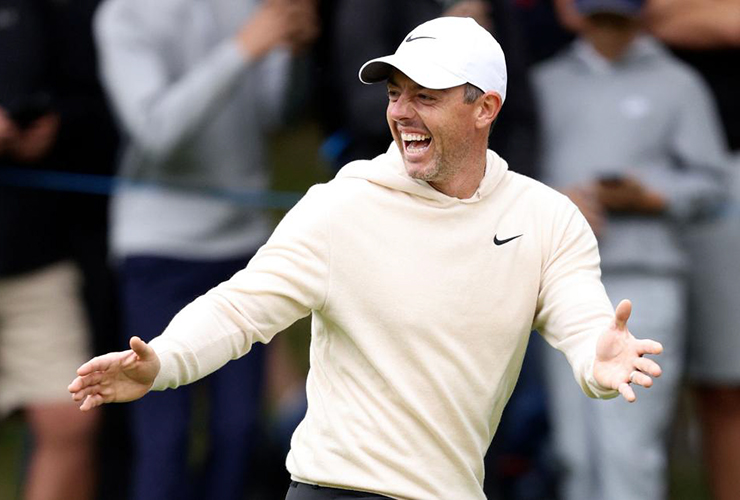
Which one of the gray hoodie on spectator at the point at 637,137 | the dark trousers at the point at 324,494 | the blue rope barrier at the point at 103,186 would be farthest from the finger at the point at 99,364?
the gray hoodie on spectator at the point at 637,137

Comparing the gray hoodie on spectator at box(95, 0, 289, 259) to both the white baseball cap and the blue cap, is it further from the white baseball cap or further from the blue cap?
the white baseball cap

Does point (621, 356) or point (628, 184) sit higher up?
point (621, 356)

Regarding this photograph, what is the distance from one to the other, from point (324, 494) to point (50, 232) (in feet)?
8.01

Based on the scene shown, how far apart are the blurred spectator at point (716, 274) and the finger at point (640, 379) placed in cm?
252

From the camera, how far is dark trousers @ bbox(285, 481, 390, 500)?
3.71m

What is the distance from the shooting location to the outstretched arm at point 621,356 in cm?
340

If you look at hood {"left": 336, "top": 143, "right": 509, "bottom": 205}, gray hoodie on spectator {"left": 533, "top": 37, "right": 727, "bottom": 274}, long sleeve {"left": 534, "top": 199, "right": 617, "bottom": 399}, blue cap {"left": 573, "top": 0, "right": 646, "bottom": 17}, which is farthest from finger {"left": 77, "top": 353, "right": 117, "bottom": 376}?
blue cap {"left": 573, "top": 0, "right": 646, "bottom": 17}

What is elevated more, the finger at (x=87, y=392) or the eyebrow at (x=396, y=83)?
the eyebrow at (x=396, y=83)

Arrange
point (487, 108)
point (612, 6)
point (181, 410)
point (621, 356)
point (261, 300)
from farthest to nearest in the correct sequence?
1. point (612, 6)
2. point (181, 410)
3. point (487, 108)
4. point (261, 300)
5. point (621, 356)

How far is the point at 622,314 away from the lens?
11.3 ft

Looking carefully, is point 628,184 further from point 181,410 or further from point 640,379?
point 640,379

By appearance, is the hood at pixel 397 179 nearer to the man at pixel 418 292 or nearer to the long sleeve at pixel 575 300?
the man at pixel 418 292

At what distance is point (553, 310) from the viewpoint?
381cm

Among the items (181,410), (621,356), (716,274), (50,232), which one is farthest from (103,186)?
(621,356)
